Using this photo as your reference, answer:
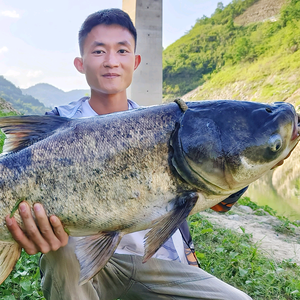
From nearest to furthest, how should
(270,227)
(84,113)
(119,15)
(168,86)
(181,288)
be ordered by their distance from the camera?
1. (181,288)
2. (84,113)
3. (119,15)
4. (270,227)
5. (168,86)

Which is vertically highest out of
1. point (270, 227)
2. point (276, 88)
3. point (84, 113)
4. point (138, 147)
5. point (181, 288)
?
point (276, 88)

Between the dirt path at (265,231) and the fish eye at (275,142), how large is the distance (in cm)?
291

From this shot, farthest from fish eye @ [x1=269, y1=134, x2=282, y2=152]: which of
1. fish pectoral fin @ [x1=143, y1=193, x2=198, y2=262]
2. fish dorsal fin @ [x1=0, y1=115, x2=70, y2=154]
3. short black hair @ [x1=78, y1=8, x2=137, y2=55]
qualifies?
short black hair @ [x1=78, y1=8, x2=137, y2=55]

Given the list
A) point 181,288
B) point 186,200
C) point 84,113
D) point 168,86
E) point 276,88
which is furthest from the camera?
point 168,86

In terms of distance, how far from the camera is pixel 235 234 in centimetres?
462

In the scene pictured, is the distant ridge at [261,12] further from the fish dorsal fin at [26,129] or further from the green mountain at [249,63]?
the fish dorsal fin at [26,129]

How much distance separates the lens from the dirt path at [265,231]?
14.3ft

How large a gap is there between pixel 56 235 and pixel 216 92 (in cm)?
3324

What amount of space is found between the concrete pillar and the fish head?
46.0ft

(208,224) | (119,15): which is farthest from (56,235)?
(208,224)

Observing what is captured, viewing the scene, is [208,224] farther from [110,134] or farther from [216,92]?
[216,92]

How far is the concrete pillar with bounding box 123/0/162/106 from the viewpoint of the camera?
49.8 ft

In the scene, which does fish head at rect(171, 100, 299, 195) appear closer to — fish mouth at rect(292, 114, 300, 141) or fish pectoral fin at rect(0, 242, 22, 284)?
fish mouth at rect(292, 114, 300, 141)

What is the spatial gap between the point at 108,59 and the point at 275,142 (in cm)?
156
